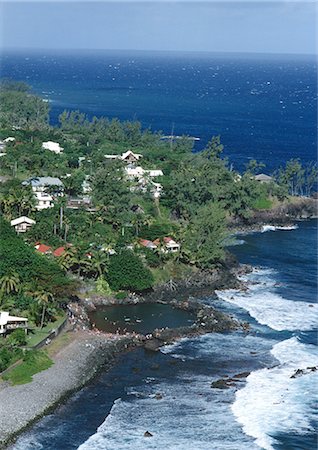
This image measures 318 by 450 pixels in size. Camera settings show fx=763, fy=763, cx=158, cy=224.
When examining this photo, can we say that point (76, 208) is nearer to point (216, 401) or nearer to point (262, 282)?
point (262, 282)

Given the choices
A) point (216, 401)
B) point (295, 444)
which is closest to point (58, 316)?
point (216, 401)

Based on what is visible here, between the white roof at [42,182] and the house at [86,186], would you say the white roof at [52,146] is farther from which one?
the white roof at [42,182]

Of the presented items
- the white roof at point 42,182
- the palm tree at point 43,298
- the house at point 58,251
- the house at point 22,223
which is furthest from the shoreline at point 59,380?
the white roof at point 42,182

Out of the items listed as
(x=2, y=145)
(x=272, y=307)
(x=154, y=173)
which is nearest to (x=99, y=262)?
(x=272, y=307)

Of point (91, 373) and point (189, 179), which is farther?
point (189, 179)

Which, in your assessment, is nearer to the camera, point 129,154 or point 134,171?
point 134,171

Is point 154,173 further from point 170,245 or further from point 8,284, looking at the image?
point 8,284
